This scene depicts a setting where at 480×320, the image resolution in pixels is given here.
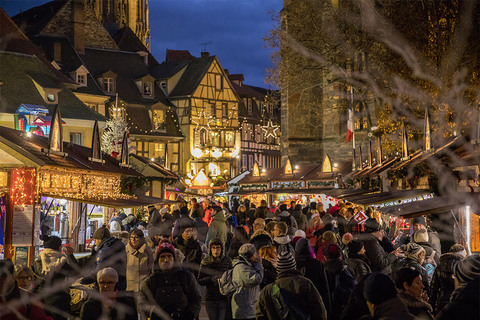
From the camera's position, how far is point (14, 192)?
11.1 m

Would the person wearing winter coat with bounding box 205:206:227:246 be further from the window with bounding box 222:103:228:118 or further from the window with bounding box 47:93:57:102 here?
the window with bounding box 222:103:228:118

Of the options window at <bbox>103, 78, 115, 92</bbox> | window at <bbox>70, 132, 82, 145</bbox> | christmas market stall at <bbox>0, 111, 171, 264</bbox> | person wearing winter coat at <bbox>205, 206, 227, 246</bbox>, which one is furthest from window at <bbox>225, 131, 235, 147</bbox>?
person wearing winter coat at <bbox>205, 206, 227, 246</bbox>

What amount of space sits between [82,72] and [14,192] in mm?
34662

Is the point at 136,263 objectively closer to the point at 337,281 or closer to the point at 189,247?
the point at 189,247

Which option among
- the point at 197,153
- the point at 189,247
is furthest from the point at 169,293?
the point at 197,153

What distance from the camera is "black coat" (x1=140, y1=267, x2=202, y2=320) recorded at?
6.57m

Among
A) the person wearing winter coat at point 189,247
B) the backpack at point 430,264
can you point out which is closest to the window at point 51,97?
the person wearing winter coat at point 189,247

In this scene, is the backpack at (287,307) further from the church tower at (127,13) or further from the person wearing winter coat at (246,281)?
the church tower at (127,13)

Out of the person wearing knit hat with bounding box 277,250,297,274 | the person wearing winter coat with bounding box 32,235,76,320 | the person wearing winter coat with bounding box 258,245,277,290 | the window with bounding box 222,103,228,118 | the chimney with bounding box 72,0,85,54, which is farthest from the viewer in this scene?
the window with bounding box 222,103,228,118

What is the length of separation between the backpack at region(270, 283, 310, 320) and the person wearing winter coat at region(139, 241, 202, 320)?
39.7 inches

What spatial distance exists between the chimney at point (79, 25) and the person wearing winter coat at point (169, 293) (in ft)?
147

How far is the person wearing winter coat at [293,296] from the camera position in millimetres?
5988

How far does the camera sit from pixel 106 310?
575cm

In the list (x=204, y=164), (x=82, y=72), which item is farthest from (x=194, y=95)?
(x=82, y=72)
